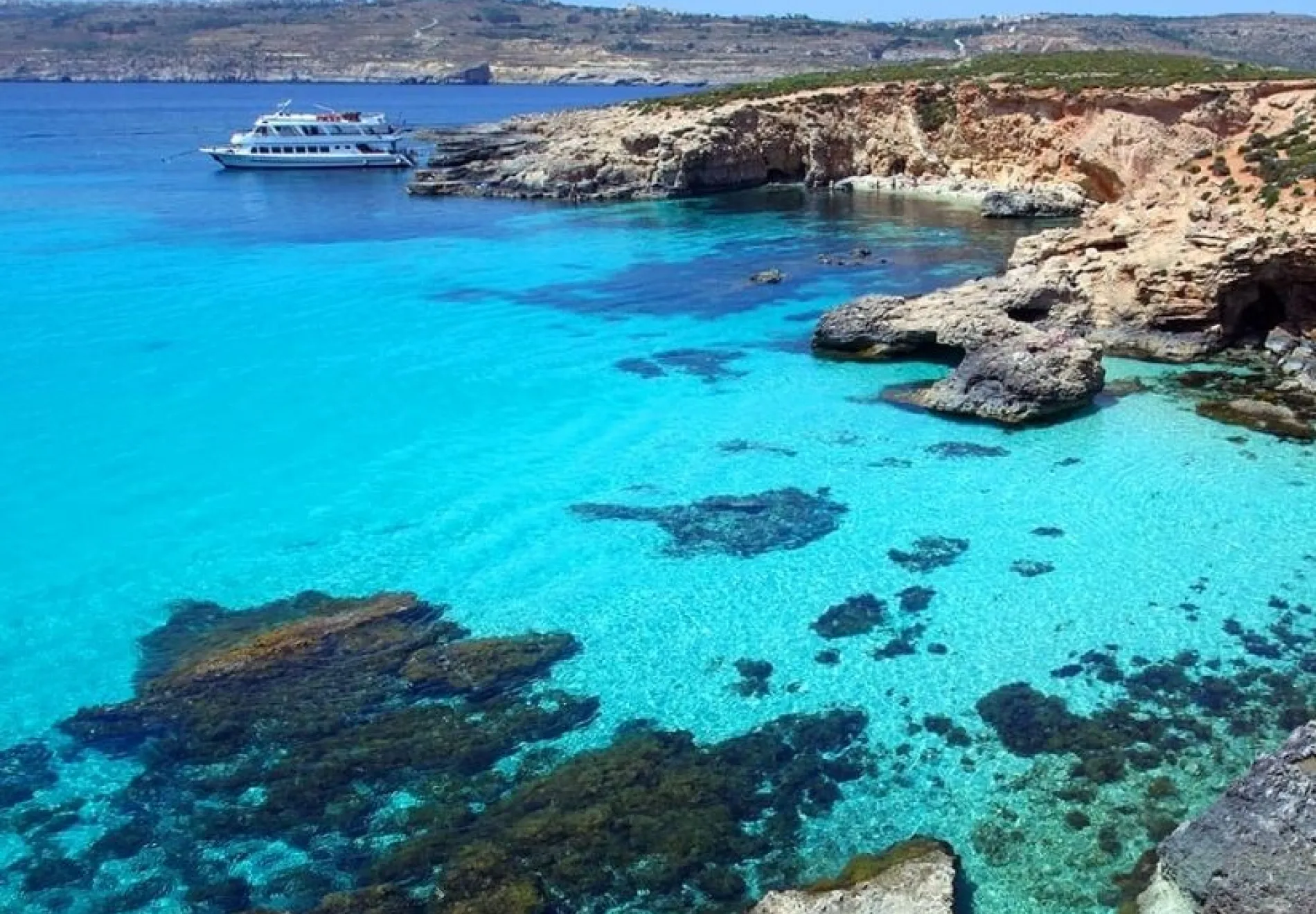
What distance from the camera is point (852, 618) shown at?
54.4 feet

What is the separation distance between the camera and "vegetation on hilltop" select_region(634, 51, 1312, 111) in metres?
53.9

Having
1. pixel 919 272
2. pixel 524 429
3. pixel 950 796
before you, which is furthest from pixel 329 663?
pixel 919 272

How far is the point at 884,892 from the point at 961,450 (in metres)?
14.0

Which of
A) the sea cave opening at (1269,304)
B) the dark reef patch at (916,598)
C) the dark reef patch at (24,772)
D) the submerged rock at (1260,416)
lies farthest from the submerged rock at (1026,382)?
the dark reef patch at (24,772)

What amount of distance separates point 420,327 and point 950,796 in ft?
86.7

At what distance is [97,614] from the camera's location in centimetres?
1739

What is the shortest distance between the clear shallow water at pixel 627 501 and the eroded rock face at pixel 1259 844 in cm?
121

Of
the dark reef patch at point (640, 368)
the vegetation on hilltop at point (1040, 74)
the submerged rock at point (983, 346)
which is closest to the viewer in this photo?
the submerged rock at point (983, 346)

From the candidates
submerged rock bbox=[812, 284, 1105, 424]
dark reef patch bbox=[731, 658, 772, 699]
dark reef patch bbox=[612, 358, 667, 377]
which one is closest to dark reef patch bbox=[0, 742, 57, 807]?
dark reef patch bbox=[731, 658, 772, 699]

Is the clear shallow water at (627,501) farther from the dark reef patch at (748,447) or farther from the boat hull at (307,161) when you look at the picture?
the boat hull at (307,161)

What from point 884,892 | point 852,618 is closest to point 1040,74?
point 852,618

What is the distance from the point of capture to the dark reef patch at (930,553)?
59.5 ft

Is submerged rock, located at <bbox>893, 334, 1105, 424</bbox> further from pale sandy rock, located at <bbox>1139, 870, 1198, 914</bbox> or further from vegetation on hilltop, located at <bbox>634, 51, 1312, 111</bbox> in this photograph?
vegetation on hilltop, located at <bbox>634, 51, 1312, 111</bbox>

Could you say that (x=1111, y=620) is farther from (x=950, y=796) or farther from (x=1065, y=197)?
(x=1065, y=197)
